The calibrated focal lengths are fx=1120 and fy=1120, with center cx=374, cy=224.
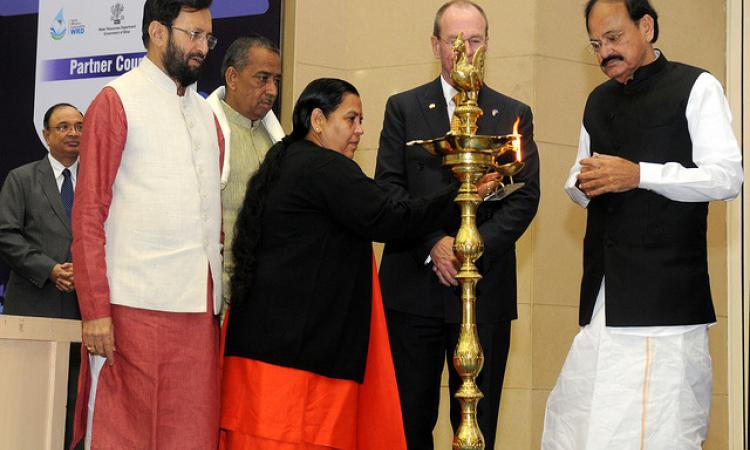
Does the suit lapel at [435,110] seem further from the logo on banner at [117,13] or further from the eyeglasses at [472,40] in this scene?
the logo on banner at [117,13]

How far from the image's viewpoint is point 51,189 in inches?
219

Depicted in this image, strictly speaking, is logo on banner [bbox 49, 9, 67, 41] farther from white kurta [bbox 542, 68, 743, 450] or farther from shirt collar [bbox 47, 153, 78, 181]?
white kurta [bbox 542, 68, 743, 450]

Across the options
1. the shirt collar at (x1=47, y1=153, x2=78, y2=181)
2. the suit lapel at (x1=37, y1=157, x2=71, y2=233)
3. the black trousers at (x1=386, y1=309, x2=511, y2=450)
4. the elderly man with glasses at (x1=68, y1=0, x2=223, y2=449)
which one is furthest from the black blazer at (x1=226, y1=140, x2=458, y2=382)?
the shirt collar at (x1=47, y1=153, x2=78, y2=181)

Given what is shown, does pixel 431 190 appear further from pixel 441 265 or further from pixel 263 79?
pixel 263 79

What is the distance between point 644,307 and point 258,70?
189cm

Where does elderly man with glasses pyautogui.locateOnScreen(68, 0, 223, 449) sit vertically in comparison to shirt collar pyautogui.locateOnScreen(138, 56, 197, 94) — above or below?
below

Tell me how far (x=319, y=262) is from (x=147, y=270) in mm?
556

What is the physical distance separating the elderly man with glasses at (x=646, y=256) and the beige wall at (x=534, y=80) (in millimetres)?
2097

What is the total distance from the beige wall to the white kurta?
2.22 m

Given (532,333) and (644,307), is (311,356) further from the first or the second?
(532,333)

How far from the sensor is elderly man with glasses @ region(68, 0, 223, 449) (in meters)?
3.51

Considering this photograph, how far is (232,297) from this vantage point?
3736 mm

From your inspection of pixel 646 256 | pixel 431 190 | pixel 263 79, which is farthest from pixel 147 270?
pixel 646 256

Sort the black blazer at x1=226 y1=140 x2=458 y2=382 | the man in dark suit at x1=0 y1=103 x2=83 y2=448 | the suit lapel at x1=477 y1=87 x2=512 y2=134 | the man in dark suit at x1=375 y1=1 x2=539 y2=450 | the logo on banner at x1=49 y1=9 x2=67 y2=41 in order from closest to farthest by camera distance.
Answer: the black blazer at x1=226 y1=140 x2=458 y2=382 → the man in dark suit at x1=375 y1=1 x2=539 y2=450 → the suit lapel at x1=477 y1=87 x2=512 y2=134 → the man in dark suit at x1=0 y1=103 x2=83 y2=448 → the logo on banner at x1=49 y1=9 x2=67 y2=41
